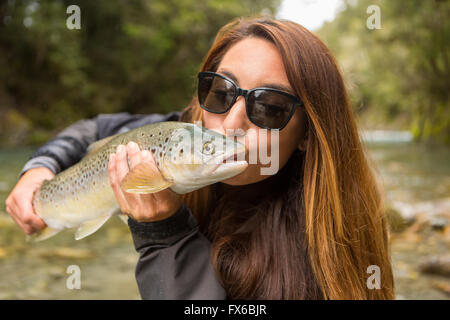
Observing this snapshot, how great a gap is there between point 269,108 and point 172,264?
0.84m

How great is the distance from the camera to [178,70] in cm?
2094

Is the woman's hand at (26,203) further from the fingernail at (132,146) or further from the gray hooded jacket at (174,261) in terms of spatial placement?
the fingernail at (132,146)

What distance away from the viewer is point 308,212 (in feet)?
6.19

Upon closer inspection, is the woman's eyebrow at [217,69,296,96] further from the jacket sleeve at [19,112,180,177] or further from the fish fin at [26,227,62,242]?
the fish fin at [26,227,62,242]

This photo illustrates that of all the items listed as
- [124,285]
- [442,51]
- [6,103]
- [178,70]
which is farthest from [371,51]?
[124,285]

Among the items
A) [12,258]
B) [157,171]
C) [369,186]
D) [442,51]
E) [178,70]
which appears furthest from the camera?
[178,70]

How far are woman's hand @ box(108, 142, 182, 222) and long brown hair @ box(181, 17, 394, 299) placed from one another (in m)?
0.36

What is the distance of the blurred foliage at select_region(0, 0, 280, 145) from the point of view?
1527 cm

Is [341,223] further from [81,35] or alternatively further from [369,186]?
[81,35]

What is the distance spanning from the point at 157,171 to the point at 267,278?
2.62 feet
